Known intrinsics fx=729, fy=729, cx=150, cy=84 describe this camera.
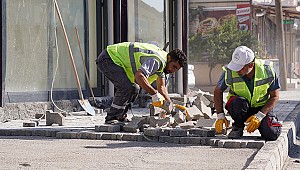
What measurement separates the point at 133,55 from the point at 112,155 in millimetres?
2249

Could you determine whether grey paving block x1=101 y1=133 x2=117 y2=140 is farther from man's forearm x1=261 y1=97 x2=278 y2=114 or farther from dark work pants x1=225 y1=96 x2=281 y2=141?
man's forearm x1=261 y1=97 x2=278 y2=114

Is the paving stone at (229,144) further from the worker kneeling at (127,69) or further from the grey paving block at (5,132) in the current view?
the grey paving block at (5,132)

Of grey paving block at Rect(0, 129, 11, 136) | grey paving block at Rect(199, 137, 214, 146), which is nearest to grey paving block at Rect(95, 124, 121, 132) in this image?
grey paving block at Rect(0, 129, 11, 136)

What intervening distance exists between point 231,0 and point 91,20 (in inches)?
962

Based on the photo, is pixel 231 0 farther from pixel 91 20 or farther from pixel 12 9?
pixel 12 9

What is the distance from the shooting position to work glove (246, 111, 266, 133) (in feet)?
25.4

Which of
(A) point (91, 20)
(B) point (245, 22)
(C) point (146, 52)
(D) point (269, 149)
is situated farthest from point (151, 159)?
(B) point (245, 22)

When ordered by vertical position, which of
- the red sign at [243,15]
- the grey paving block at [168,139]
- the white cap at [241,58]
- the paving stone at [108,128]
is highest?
the red sign at [243,15]

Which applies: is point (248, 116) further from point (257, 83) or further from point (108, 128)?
point (108, 128)

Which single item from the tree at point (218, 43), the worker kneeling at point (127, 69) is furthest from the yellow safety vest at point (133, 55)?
the tree at point (218, 43)

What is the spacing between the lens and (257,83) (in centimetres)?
784

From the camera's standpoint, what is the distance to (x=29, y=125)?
9430mm

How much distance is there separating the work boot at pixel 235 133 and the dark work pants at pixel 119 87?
1.64m

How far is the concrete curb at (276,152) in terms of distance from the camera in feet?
19.2
